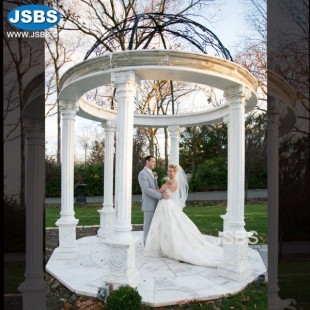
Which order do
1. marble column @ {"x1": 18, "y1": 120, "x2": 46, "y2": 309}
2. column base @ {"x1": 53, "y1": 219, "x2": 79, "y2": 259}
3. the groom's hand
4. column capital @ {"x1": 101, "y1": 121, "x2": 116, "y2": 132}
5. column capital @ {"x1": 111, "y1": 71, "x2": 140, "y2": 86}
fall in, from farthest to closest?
column capital @ {"x1": 101, "y1": 121, "x2": 116, "y2": 132} → the groom's hand → column base @ {"x1": 53, "y1": 219, "x2": 79, "y2": 259} → column capital @ {"x1": 111, "y1": 71, "x2": 140, "y2": 86} → marble column @ {"x1": 18, "y1": 120, "x2": 46, "y2": 309}

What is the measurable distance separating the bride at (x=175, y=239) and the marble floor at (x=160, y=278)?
7.4 inches

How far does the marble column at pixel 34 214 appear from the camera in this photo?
155 inches

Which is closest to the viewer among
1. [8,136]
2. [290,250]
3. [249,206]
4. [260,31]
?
[8,136]

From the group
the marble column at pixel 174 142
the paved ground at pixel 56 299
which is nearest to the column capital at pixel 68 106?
the paved ground at pixel 56 299

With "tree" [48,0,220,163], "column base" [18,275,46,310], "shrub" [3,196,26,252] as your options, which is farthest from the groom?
"tree" [48,0,220,163]

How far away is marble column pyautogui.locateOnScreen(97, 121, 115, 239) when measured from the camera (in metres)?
8.12

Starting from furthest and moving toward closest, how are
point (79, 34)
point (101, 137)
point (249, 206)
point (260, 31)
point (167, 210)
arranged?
point (101, 137)
point (249, 206)
point (79, 34)
point (167, 210)
point (260, 31)

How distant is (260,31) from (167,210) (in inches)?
144

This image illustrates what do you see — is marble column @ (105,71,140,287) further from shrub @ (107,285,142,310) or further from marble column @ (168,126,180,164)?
marble column @ (168,126,180,164)

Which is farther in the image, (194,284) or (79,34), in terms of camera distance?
(79,34)

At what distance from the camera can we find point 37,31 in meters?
3.82

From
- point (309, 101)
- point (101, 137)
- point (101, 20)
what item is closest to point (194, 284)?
point (309, 101)

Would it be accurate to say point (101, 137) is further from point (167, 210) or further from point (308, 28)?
point (308, 28)

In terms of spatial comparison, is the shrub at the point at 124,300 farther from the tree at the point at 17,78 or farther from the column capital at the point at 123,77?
the column capital at the point at 123,77
